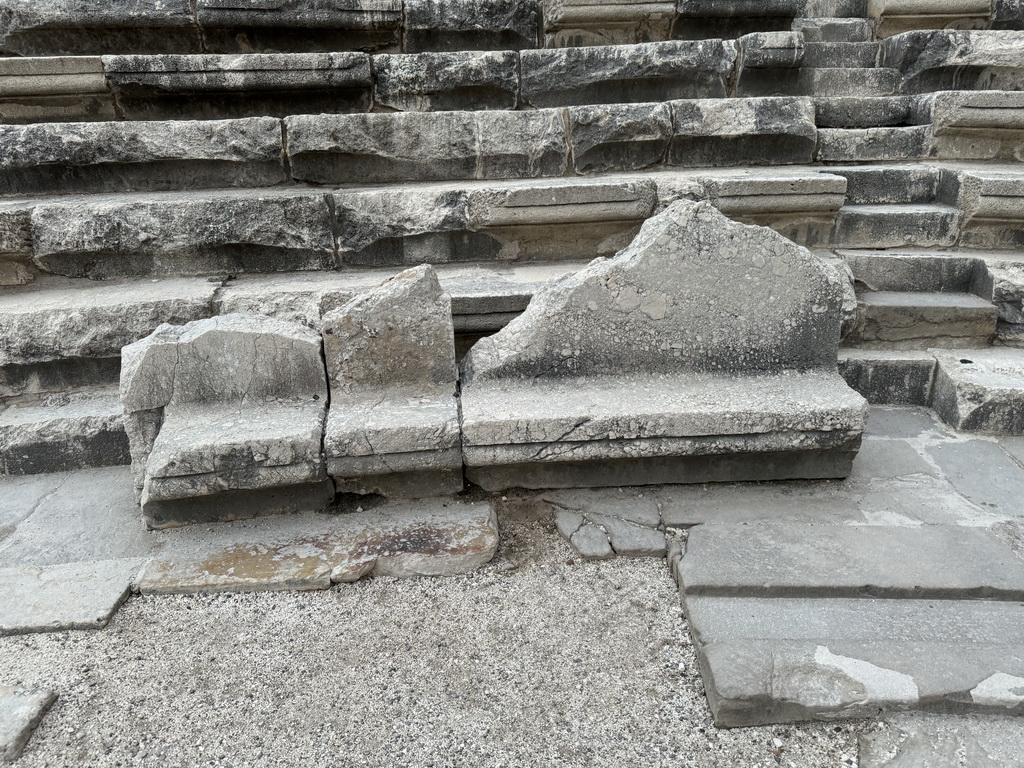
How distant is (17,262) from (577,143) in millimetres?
3008

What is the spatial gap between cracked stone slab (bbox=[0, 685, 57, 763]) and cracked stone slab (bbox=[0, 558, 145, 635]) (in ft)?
0.75

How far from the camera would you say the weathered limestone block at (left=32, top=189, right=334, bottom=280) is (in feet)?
10.9

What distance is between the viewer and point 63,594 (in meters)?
2.11

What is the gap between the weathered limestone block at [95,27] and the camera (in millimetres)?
4062

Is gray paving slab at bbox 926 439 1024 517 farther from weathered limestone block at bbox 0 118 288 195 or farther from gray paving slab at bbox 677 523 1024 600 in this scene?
weathered limestone block at bbox 0 118 288 195

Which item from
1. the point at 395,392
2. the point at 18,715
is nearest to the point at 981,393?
the point at 395,392

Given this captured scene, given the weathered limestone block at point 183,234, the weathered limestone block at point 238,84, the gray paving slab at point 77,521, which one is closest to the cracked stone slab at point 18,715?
the gray paving slab at point 77,521

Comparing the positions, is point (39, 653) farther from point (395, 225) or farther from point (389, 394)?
point (395, 225)

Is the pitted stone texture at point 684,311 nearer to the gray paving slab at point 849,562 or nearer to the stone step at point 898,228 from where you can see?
the gray paving slab at point 849,562

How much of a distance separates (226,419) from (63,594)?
72 cm

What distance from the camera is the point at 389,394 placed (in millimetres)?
2496

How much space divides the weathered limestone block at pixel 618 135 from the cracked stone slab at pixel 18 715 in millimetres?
3438

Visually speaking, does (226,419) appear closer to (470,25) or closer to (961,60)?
(470,25)

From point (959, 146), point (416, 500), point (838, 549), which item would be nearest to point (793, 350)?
point (838, 549)
